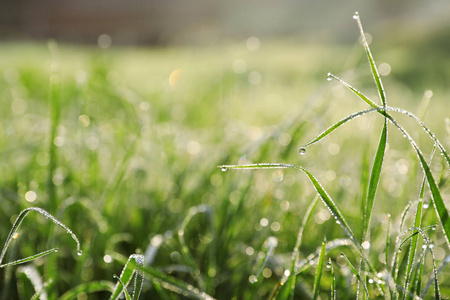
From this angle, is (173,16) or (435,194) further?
(173,16)

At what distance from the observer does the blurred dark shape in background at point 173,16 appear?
9.27 m

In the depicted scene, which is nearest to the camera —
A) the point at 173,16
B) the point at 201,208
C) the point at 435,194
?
the point at 435,194

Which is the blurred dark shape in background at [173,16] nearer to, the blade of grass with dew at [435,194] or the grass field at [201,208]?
the grass field at [201,208]

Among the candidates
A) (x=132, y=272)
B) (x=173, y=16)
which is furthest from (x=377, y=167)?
(x=173, y=16)

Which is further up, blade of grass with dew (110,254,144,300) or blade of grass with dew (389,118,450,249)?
blade of grass with dew (389,118,450,249)

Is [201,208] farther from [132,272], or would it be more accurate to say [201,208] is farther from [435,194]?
[435,194]

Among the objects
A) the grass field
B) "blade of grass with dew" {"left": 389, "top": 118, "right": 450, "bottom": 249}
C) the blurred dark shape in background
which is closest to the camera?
"blade of grass with dew" {"left": 389, "top": 118, "right": 450, "bottom": 249}

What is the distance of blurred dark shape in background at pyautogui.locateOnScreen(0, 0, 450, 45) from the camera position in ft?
30.4

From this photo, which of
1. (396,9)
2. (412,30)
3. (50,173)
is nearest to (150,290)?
(50,173)

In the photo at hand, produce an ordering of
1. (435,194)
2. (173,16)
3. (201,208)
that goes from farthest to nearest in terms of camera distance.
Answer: (173,16) → (201,208) → (435,194)

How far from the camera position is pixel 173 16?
43.7 feet

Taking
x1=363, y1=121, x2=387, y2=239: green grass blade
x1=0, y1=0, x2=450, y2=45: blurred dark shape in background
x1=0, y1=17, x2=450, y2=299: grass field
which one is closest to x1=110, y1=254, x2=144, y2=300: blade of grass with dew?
x1=0, y1=17, x2=450, y2=299: grass field

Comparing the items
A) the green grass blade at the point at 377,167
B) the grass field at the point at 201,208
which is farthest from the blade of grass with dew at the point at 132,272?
the green grass blade at the point at 377,167

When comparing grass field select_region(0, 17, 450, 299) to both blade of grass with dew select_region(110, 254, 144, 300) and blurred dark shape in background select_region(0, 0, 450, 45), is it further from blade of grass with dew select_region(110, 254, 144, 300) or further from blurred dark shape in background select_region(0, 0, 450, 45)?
blurred dark shape in background select_region(0, 0, 450, 45)
